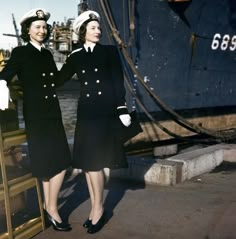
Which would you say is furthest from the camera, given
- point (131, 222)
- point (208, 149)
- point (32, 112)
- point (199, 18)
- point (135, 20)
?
point (199, 18)

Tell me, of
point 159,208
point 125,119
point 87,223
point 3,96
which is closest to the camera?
point 3,96

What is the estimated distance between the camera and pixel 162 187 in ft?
14.2

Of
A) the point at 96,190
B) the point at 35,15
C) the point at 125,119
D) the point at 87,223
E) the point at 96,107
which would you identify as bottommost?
the point at 87,223

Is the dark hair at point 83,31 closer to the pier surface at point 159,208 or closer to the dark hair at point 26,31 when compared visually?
the dark hair at point 26,31

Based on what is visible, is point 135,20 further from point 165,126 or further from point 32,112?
point 32,112

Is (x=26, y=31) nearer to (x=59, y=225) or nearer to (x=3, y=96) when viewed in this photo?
(x=3, y=96)

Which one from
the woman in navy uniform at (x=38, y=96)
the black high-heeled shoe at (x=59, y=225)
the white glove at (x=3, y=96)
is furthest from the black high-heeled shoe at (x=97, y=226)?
the white glove at (x=3, y=96)

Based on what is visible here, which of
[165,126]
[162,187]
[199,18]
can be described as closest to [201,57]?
[199,18]

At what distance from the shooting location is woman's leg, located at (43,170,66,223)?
308 centimetres

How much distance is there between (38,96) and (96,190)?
0.92m

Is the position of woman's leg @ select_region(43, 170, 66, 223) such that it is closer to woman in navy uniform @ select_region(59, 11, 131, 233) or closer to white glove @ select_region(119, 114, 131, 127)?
woman in navy uniform @ select_region(59, 11, 131, 233)

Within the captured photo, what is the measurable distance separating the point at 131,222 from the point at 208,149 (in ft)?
8.05

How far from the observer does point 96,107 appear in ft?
10.1

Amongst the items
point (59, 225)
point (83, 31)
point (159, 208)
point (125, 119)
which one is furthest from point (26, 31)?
point (159, 208)
